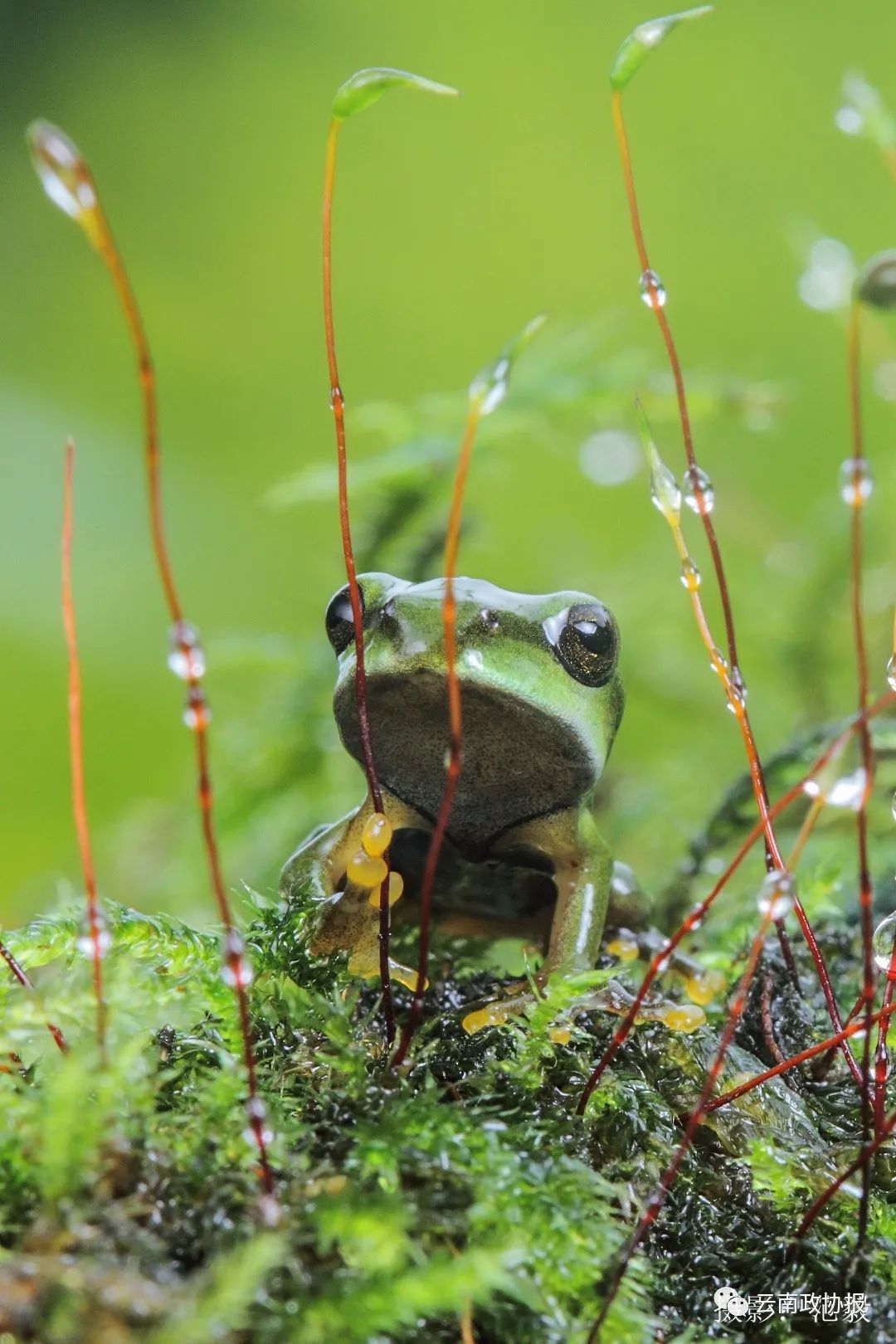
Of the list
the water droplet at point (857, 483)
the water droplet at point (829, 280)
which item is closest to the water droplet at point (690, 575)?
the water droplet at point (857, 483)

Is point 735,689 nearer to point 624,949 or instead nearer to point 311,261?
point 624,949

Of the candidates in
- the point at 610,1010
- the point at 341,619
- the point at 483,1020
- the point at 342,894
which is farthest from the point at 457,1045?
the point at 341,619

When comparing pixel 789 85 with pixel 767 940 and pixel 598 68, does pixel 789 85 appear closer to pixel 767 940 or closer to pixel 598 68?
pixel 598 68

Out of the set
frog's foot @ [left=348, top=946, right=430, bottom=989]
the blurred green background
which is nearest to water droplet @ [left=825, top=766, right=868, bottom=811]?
frog's foot @ [left=348, top=946, right=430, bottom=989]

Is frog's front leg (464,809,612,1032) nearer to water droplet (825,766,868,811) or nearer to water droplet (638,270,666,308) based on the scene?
water droplet (825,766,868,811)

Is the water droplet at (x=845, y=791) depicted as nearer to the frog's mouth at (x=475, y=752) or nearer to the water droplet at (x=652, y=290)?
the frog's mouth at (x=475, y=752)

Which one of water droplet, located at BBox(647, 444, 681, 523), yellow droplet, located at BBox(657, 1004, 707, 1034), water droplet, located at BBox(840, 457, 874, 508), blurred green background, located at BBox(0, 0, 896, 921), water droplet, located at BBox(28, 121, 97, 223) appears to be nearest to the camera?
water droplet, located at BBox(28, 121, 97, 223)

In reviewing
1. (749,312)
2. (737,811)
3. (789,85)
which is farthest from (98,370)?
(737,811)
